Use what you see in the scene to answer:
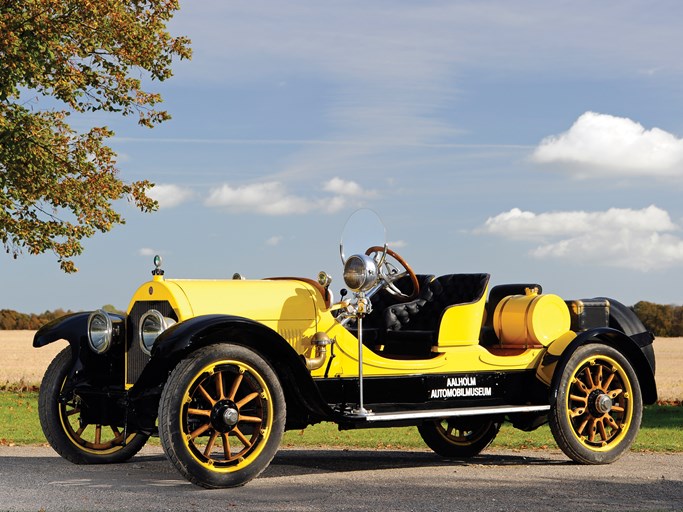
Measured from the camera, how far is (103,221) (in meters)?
21.2

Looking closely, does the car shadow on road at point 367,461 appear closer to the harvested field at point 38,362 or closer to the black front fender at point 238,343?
the black front fender at point 238,343

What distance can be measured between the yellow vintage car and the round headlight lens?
0.01m

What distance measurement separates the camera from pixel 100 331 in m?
8.43

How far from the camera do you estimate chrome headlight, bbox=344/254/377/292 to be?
8.27m

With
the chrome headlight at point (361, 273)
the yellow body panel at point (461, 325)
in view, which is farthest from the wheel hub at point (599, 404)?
the chrome headlight at point (361, 273)

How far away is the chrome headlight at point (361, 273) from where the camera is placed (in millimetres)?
8266

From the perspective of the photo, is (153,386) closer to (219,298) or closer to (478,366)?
(219,298)

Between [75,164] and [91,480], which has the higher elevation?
[75,164]

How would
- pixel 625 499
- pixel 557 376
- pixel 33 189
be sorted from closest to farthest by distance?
pixel 625 499 → pixel 557 376 → pixel 33 189

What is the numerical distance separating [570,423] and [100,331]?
14.2ft

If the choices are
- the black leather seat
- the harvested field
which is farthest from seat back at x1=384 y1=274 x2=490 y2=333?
the harvested field

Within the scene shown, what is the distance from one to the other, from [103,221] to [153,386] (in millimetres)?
14078

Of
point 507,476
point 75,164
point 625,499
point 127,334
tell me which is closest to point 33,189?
point 75,164

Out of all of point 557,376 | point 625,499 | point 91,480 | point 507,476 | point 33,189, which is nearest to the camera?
point 625,499
